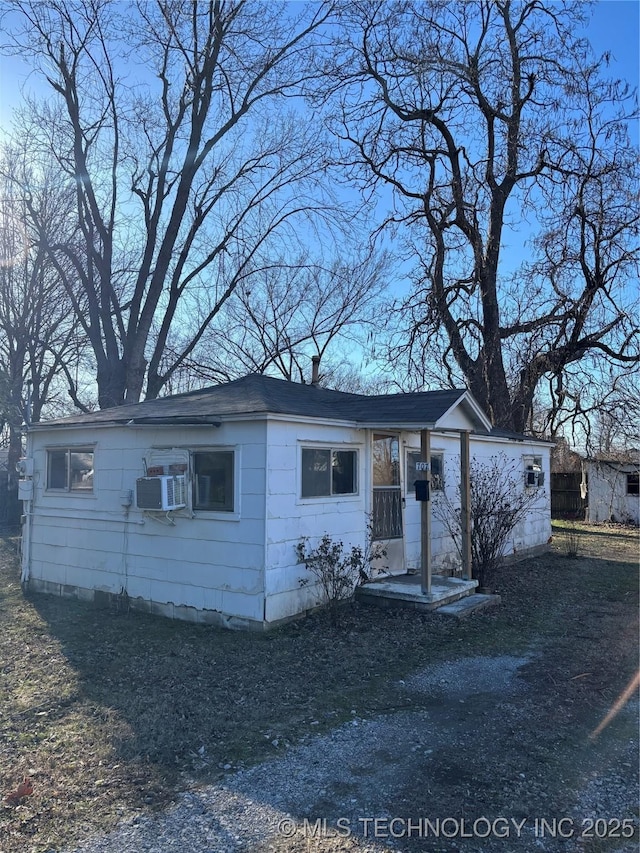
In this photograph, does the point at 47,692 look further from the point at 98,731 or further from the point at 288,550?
the point at 288,550

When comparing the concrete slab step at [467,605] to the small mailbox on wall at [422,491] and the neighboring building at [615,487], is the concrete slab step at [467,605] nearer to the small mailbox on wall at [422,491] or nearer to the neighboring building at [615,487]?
the small mailbox on wall at [422,491]

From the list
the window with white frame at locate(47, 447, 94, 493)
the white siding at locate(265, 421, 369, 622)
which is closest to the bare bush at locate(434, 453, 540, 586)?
the white siding at locate(265, 421, 369, 622)

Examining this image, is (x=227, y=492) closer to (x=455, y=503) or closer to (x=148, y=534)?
(x=148, y=534)

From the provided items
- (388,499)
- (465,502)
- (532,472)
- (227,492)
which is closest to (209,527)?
(227,492)

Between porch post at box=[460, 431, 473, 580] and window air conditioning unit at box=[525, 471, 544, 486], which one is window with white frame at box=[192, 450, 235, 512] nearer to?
porch post at box=[460, 431, 473, 580]

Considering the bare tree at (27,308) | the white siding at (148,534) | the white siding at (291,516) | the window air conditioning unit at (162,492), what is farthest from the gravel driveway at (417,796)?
the bare tree at (27,308)

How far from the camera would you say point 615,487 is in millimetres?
22297

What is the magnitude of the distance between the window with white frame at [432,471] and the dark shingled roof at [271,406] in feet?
3.90

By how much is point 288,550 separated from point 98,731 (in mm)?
3170

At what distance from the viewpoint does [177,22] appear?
15.4 meters

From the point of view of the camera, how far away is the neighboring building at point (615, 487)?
71.5ft

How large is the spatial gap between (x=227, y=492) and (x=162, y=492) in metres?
0.80

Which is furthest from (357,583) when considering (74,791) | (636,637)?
(74,791)

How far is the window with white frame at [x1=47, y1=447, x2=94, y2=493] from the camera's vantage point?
9.22 m
